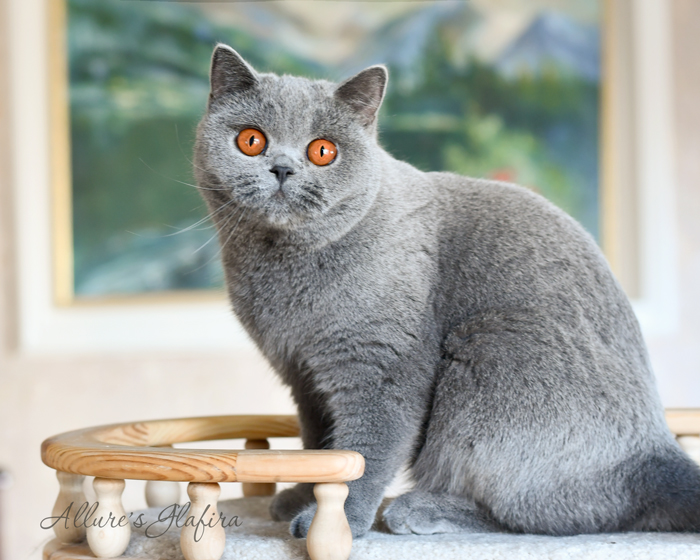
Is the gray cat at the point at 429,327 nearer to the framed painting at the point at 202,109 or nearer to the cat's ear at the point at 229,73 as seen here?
the cat's ear at the point at 229,73

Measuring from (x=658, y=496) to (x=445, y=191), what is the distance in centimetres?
51

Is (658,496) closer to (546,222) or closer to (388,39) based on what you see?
(546,222)

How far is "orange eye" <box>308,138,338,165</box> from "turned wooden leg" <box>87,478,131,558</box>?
469 mm

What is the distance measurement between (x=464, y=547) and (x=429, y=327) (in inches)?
11.7

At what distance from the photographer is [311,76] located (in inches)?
91.9

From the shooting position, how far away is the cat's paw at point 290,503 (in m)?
1.03

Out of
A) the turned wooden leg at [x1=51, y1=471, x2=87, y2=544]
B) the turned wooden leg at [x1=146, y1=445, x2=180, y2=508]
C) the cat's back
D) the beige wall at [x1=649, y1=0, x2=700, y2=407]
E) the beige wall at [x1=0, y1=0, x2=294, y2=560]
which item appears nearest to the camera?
the turned wooden leg at [x1=51, y1=471, x2=87, y2=544]

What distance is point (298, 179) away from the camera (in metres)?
0.93

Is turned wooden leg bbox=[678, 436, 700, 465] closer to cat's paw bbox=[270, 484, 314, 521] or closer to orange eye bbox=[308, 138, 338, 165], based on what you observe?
cat's paw bbox=[270, 484, 314, 521]

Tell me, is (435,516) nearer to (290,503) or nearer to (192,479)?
(290,503)

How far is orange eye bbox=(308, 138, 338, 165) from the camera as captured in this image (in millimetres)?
958

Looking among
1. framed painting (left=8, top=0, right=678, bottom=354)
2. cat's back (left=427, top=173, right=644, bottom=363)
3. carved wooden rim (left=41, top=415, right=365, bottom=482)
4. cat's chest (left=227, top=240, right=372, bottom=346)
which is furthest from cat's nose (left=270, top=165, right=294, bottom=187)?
framed painting (left=8, top=0, right=678, bottom=354)

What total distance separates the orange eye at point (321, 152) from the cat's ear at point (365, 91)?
8 centimetres

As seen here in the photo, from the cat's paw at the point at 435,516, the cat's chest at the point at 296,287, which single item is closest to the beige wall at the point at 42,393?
the cat's chest at the point at 296,287
